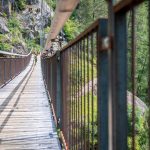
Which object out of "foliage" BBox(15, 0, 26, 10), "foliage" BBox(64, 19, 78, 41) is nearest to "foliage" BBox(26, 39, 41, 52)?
"foliage" BBox(15, 0, 26, 10)

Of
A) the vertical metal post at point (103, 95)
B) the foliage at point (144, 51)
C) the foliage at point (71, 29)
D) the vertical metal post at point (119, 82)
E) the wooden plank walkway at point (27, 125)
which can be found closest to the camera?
the vertical metal post at point (119, 82)

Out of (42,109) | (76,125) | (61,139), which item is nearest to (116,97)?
(76,125)

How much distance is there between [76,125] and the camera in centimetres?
415

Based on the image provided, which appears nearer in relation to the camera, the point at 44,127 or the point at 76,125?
the point at 76,125

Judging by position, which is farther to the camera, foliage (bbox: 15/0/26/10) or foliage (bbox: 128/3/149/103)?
foliage (bbox: 15/0/26/10)

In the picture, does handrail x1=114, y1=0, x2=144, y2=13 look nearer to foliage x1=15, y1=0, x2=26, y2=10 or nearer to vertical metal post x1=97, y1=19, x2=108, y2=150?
vertical metal post x1=97, y1=19, x2=108, y2=150

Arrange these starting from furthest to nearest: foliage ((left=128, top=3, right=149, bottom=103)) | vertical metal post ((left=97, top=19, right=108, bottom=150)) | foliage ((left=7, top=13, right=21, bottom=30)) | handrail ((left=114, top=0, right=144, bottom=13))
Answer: foliage ((left=7, top=13, right=21, bottom=30))
foliage ((left=128, top=3, right=149, bottom=103))
vertical metal post ((left=97, top=19, right=108, bottom=150))
handrail ((left=114, top=0, right=144, bottom=13))

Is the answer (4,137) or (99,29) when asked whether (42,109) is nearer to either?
(4,137)

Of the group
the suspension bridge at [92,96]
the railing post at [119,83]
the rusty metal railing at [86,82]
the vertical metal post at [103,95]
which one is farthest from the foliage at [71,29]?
the railing post at [119,83]

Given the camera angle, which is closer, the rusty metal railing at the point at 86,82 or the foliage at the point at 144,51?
the rusty metal railing at the point at 86,82

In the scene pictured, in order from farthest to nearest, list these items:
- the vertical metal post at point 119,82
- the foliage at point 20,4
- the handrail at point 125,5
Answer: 1. the foliage at point 20,4
2. the vertical metal post at point 119,82
3. the handrail at point 125,5

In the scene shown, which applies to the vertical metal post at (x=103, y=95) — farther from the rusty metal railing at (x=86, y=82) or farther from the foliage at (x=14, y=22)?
the foliage at (x=14, y=22)

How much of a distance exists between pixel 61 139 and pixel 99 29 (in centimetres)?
370

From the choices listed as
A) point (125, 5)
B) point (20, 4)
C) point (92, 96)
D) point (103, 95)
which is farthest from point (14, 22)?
point (125, 5)
